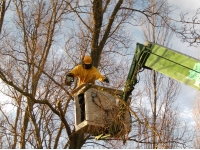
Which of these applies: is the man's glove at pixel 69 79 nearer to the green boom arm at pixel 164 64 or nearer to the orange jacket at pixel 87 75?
the orange jacket at pixel 87 75

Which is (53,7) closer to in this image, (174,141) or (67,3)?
(67,3)

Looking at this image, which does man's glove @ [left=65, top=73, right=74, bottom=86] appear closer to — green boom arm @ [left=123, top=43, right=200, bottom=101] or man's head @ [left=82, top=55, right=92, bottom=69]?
man's head @ [left=82, top=55, right=92, bottom=69]

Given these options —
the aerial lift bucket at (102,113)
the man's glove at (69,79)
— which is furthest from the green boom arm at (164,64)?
the man's glove at (69,79)

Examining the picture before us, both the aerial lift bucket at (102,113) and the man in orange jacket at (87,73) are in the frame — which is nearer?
the aerial lift bucket at (102,113)

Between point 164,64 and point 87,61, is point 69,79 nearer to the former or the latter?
point 87,61

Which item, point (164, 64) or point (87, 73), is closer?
point (164, 64)

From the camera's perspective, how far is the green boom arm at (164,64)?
13.1 ft

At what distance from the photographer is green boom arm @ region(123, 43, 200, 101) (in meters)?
3.98

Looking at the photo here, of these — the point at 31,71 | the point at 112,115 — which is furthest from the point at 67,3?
the point at 112,115

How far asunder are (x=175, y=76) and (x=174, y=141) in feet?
5.47

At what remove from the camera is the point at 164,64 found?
4.49m

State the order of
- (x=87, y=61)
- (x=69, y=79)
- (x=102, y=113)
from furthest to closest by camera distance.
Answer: (x=87, y=61), (x=69, y=79), (x=102, y=113)

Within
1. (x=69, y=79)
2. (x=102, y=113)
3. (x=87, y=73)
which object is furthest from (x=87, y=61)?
(x=102, y=113)

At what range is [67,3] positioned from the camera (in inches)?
356
